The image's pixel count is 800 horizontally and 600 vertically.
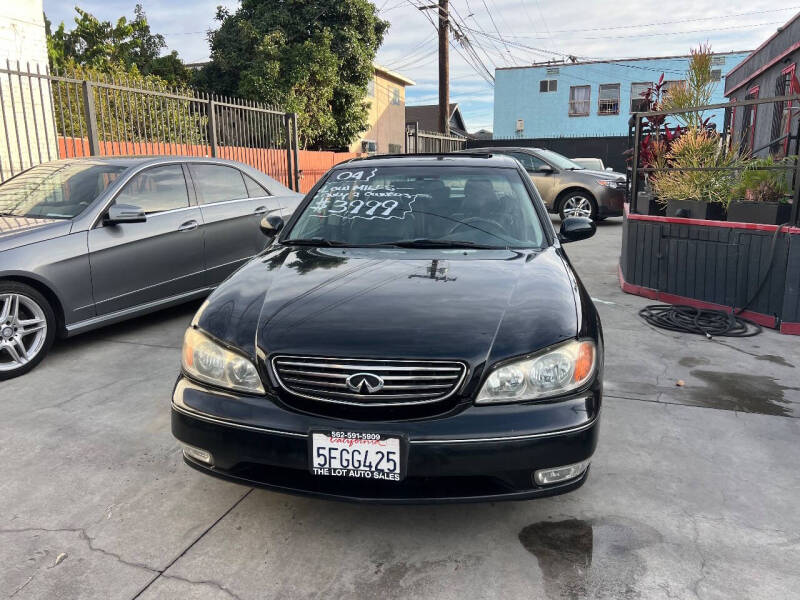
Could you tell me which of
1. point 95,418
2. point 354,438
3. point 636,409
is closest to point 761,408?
point 636,409

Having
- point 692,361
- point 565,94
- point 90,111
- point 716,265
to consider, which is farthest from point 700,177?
point 565,94

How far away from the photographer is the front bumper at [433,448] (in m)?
2.00

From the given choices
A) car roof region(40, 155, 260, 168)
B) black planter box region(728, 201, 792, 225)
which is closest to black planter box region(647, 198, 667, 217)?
black planter box region(728, 201, 792, 225)

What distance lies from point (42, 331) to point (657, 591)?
410cm

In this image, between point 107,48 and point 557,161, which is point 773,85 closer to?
point 557,161

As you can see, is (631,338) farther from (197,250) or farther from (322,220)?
(197,250)

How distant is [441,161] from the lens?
3.85m

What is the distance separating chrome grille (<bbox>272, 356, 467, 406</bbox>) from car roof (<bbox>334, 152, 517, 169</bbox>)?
6.58 ft

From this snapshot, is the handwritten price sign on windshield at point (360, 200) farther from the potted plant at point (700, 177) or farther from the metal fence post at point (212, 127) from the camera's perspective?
the metal fence post at point (212, 127)

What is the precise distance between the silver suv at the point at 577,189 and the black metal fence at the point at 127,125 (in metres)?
4.12

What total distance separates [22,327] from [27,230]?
26.6 inches

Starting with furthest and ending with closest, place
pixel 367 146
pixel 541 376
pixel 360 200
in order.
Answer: pixel 367 146, pixel 360 200, pixel 541 376

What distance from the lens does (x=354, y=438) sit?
2014mm

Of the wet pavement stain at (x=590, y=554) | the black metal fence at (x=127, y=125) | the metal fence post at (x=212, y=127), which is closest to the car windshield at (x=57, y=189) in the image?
the black metal fence at (x=127, y=125)
